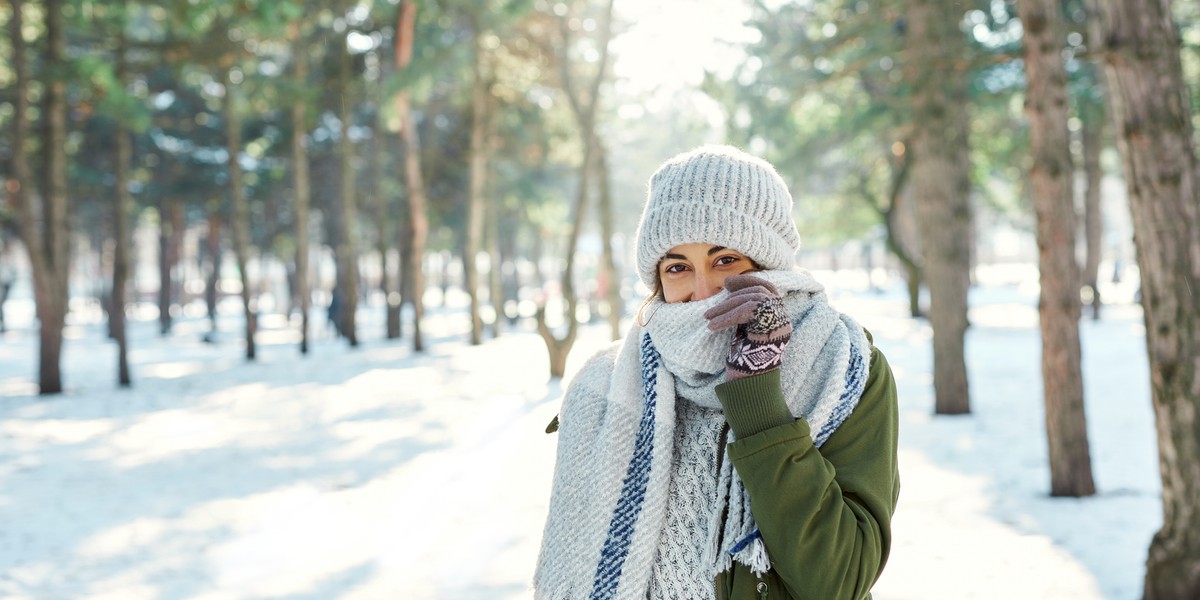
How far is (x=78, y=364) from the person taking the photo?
20391mm

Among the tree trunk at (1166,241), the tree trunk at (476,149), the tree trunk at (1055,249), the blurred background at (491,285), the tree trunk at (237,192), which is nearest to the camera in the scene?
the tree trunk at (1166,241)

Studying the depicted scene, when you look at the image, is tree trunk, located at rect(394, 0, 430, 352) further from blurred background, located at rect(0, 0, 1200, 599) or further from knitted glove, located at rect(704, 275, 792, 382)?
knitted glove, located at rect(704, 275, 792, 382)

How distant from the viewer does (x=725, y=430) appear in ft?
6.48

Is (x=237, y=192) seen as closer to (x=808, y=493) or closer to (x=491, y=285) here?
(x=491, y=285)

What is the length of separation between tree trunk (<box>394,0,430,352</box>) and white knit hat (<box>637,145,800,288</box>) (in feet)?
60.0

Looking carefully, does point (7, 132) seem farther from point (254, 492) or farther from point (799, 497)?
point (799, 497)

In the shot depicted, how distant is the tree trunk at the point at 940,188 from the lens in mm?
9852

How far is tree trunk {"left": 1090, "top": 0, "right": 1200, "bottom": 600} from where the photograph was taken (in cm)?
452

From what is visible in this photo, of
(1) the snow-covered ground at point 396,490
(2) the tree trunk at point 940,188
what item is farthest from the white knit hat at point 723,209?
(2) the tree trunk at point 940,188

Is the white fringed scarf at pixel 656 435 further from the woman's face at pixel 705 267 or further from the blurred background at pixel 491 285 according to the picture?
the blurred background at pixel 491 285

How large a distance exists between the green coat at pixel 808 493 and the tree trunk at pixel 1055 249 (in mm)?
5626

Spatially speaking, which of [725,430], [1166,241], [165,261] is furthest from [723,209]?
[165,261]

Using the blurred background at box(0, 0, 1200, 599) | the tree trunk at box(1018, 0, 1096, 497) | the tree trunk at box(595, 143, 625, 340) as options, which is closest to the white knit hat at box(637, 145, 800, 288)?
the blurred background at box(0, 0, 1200, 599)

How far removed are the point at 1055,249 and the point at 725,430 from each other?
5719 millimetres
